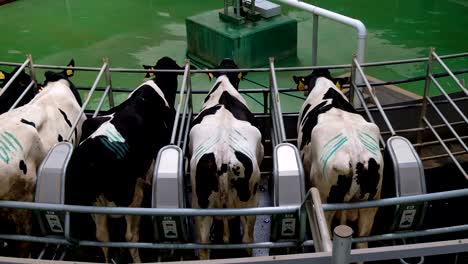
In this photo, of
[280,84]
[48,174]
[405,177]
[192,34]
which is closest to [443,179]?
[405,177]

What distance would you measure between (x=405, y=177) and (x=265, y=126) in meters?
1.94

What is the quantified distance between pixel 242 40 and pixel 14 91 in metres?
4.10

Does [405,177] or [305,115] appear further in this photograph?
[305,115]

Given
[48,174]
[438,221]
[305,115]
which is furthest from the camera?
[438,221]

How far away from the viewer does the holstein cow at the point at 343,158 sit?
321cm

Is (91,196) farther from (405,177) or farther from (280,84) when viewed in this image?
(280,84)

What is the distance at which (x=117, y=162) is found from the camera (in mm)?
3377

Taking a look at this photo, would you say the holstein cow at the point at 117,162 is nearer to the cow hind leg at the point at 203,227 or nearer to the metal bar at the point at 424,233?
the cow hind leg at the point at 203,227

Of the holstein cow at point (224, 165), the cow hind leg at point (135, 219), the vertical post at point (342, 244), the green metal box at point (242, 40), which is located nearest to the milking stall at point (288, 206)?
the vertical post at point (342, 244)

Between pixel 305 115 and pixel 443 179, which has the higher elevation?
pixel 305 115

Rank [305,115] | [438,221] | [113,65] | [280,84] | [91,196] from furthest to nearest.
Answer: [113,65] < [280,84] < [438,221] < [305,115] < [91,196]

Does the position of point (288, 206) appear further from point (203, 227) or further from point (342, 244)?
point (342, 244)

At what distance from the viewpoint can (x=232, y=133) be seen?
350 centimetres

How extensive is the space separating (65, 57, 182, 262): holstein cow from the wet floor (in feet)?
11.0
